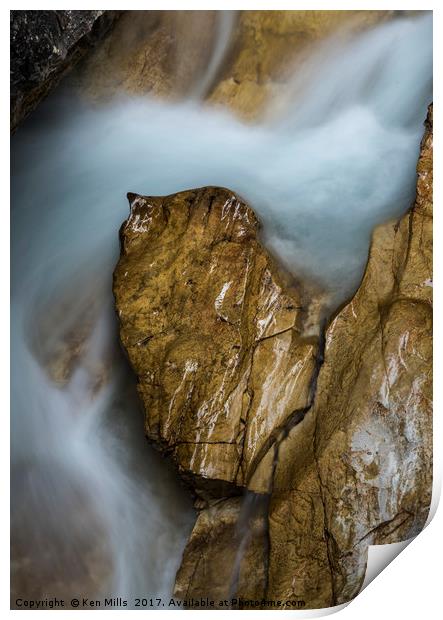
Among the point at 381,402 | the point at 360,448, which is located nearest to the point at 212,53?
the point at 381,402

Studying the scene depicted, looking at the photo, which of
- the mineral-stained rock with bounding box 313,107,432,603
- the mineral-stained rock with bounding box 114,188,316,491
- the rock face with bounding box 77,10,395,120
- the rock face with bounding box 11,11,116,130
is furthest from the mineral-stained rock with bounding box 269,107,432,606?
the rock face with bounding box 11,11,116,130

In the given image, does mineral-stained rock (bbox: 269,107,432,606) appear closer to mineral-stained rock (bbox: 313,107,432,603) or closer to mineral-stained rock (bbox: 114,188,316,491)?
mineral-stained rock (bbox: 313,107,432,603)

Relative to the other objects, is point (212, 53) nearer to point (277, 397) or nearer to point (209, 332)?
point (209, 332)

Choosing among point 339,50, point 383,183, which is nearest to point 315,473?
point 383,183

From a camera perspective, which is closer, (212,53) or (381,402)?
(381,402)

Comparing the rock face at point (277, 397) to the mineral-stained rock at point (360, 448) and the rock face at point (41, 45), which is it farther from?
the rock face at point (41, 45)

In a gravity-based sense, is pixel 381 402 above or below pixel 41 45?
below
